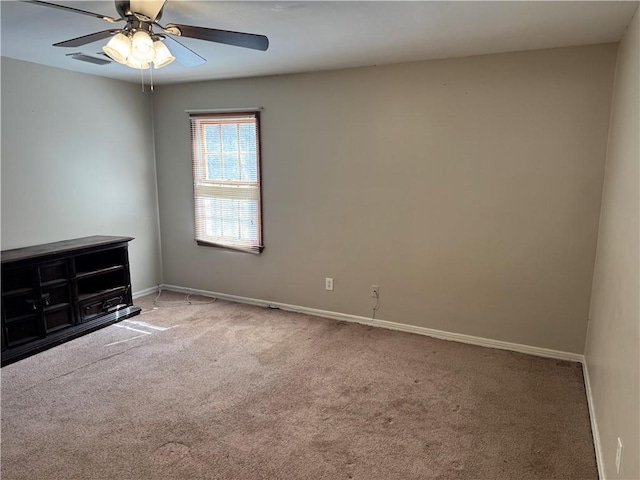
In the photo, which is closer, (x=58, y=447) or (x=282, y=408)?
(x=58, y=447)

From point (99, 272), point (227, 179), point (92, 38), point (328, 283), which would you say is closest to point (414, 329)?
point (328, 283)

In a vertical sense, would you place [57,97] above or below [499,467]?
above

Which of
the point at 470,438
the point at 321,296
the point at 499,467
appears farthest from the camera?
the point at 321,296

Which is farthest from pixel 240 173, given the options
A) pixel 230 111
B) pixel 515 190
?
pixel 515 190

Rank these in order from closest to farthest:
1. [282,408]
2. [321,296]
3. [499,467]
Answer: [499,467] < [282,408] < [321,296]

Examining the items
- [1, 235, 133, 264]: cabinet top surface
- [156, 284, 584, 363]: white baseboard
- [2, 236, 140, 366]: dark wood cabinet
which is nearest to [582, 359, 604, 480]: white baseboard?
[156, 284, 584, 363]: white baseboard

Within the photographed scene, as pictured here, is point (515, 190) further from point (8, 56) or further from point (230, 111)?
point (8, 56)

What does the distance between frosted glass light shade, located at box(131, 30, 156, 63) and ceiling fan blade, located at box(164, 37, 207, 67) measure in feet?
0.66

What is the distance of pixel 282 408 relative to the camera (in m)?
2.50

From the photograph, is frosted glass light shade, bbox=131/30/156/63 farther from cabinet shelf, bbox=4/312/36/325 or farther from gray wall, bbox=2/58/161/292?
cabinet shelf, bbox=4/312/36/325

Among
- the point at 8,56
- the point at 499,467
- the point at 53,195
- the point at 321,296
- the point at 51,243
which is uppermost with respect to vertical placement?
the point at 8,56

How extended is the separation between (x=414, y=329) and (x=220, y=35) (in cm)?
278

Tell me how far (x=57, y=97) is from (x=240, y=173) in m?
1.73

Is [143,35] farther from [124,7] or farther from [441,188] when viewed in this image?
[441,188]
